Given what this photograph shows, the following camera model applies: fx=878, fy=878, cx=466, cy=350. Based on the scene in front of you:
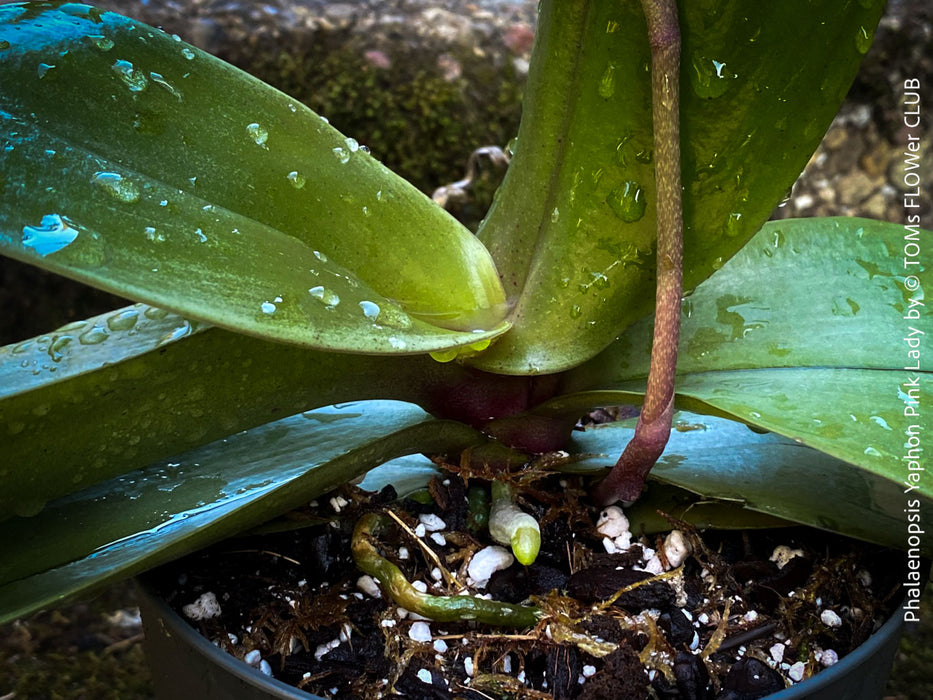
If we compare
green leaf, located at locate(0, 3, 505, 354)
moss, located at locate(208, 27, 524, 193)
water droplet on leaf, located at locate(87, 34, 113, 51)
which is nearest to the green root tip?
green leaf, located at locate(0, 3, 505, 354)

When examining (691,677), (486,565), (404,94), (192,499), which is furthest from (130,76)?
(404,94)

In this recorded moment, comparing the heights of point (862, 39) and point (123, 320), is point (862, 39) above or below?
above

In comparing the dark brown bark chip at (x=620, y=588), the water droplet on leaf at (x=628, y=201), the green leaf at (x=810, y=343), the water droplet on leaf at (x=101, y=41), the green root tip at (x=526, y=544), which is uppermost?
the water droplet on leaf at (x=101, y=41)

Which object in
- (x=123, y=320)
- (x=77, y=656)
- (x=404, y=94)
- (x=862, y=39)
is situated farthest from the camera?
(x=404, y=94)

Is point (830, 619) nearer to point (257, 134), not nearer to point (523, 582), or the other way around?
point (523, 582)

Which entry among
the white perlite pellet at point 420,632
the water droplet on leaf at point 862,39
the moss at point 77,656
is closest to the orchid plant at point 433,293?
the water droplet on leaf at point 862,39

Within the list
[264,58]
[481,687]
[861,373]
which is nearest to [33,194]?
[481,687]

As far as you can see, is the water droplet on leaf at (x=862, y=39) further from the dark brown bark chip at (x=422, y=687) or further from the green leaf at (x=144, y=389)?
the dark brown bark chip at (x=422, y=687)
